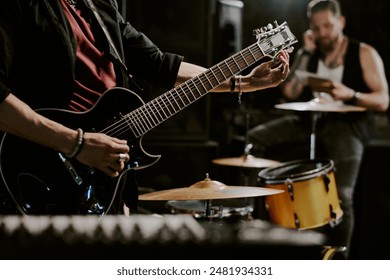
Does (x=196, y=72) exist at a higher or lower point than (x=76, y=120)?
higher

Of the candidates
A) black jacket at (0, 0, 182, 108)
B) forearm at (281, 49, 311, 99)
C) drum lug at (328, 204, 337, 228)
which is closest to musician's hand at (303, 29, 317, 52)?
forearm at (281, 49, 311, 99)

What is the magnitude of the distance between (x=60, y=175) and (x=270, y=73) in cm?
79

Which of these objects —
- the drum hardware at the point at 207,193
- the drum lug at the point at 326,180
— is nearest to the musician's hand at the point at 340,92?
the drum lug at the point at 326,180

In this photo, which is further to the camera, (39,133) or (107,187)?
(107,187)

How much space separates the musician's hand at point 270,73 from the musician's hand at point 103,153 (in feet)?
1.91

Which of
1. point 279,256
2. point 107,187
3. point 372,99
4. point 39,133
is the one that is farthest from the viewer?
point 372,99

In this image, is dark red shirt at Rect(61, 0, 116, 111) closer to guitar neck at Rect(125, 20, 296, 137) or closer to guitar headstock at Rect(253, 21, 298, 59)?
guitar neck at Rect(125, 20, 296, 137)

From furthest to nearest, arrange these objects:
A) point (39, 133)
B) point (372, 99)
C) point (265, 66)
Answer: point (372, 99)
point (265, 66)
point (39, 133)

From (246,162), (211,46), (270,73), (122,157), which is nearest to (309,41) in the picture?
(211,46)

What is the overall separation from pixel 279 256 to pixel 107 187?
38.6 inches

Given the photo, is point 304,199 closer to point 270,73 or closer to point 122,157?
point 270,73

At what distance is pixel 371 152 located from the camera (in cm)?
376

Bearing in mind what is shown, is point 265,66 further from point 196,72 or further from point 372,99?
point 372,99

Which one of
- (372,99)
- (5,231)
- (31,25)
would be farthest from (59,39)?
(372,99)
